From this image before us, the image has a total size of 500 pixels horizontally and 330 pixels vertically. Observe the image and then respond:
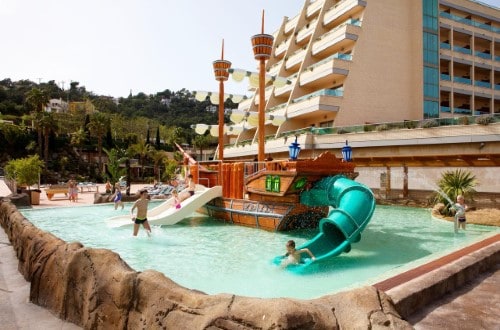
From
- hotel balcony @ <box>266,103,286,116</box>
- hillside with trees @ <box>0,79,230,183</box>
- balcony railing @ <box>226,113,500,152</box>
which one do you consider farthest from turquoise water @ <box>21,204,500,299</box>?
hillside with trees @ <box>0,79,230,183</box>

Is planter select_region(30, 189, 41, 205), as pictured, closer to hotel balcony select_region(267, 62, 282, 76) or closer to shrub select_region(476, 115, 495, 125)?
shrub select_region(476, 115, 495, 125)

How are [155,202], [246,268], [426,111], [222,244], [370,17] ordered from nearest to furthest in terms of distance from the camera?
1. [246,268]
2. [222,244]
3. [155,202]
4. [370,17]
5. [426,111]

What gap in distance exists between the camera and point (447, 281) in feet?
17.3

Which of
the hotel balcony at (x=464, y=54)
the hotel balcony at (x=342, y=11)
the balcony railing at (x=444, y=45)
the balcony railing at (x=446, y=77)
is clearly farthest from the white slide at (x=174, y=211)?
the hotel balcony at (x=464, y=54)

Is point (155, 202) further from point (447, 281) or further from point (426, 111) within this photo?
point (426, 111)

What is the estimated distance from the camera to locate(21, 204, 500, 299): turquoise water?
23.9ft

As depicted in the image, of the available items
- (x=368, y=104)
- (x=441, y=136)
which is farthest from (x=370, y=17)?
(x=441, y=136)

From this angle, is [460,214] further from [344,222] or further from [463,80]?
[463,80]

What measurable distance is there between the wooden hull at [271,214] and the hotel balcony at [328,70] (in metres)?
19.8

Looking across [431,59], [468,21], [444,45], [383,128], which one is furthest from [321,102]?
[468,21]

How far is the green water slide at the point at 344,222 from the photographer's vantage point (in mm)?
9016

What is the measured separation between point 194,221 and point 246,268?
27.1 feet

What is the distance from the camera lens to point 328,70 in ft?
103

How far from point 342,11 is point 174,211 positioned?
2663 centimetres
